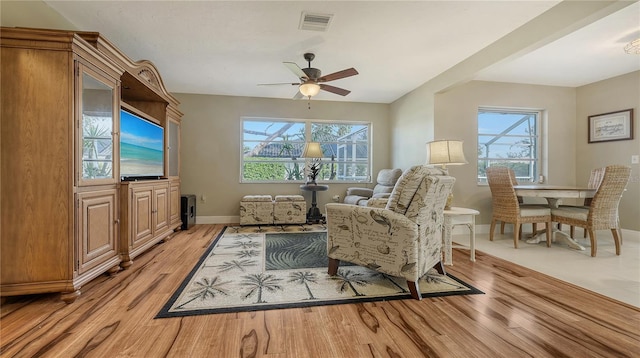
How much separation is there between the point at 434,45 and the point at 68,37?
3.37 meters

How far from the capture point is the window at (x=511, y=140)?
15.4ft

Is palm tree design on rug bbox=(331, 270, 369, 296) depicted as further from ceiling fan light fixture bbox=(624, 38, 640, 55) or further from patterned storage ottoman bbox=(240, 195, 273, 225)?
ceiling fan light fixture bbox=(624, 38, 640, 55)

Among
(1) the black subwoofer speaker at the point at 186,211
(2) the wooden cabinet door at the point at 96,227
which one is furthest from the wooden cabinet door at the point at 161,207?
(2) the wooden cabinet door at the point at 96,227

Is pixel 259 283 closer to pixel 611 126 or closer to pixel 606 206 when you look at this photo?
pixel 606 206

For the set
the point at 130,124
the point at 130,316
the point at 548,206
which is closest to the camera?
the point at 130,316

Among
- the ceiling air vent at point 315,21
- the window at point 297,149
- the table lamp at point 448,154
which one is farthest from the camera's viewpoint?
the window at point 297,149

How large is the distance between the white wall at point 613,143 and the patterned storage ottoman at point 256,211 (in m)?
5.43

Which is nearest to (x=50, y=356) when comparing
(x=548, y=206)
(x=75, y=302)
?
(x=75, y=302)

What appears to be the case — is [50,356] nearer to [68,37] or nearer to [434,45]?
[68,37]

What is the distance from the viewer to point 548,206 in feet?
12.4

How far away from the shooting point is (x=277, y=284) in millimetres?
2301

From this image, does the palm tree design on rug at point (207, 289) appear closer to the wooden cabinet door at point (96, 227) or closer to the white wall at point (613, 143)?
the wooden cabinet door at point (96, 227)

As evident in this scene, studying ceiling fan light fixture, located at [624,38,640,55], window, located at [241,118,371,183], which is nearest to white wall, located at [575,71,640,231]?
ceiling fan light fixture, located at [624,38,640,55]

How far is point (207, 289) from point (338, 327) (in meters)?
1.14
